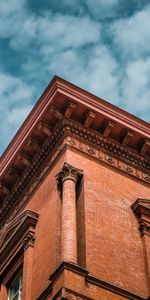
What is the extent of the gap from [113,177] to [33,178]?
2425 millimetres

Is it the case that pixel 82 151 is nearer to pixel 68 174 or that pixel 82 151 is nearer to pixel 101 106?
pixel 68 174

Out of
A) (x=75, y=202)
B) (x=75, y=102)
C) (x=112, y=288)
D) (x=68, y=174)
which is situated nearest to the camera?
(x=112, y=288)

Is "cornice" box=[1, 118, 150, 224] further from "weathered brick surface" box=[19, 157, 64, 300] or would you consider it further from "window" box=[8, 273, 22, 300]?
"window" box=[8, 273, 22, 300]

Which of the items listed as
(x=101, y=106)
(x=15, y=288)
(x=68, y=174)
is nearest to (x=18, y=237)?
(x=15, y=288)

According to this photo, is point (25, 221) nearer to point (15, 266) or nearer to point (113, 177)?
point (15, 266)

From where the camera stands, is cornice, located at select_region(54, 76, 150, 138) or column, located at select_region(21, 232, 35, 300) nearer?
column, located at select_region(21, 232, 35, 300)

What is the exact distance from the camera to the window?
645 inches

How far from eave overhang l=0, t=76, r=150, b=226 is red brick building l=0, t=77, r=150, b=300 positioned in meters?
0.03

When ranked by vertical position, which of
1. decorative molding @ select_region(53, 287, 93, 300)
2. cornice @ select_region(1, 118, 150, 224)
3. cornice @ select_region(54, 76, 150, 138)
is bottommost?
decorative molding @ select_region(53, 287, 93, 300)

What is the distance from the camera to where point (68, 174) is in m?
16.2

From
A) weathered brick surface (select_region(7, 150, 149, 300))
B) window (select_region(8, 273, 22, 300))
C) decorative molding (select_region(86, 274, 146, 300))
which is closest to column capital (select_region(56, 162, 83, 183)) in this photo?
weathered brick surface (select_region(7, 150, 149, 300))

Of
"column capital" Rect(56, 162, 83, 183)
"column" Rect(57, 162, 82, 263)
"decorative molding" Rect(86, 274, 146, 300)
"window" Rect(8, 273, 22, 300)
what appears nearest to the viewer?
"decorative molding" Rect(86, 274, 146, 300)

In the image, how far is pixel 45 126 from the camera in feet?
60.0

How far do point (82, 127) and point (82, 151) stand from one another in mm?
880
